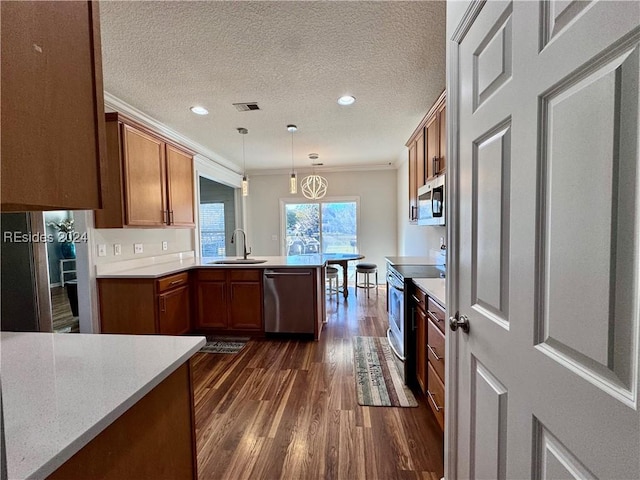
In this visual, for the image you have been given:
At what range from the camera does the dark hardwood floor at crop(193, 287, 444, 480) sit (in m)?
1.61

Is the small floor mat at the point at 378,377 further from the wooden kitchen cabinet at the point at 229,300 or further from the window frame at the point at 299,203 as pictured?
the window frame at the point at 299,203

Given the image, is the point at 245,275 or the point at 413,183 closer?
the point at 245,275

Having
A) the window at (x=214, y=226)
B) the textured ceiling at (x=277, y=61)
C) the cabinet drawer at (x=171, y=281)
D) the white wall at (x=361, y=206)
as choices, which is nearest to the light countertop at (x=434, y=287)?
the textured ceiling at (x=277, y=61)

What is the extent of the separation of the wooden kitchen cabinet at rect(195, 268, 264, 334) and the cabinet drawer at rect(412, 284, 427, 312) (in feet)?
6.12

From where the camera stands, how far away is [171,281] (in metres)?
3.13

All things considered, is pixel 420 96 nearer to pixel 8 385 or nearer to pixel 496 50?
pixel 496 50

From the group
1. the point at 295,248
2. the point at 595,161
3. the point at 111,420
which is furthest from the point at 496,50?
the point at 295,248

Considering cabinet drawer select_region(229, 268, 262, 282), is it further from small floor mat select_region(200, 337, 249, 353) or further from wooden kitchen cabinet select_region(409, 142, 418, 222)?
wooden kitchen cabinet select_region(409, 142, 418, 222)

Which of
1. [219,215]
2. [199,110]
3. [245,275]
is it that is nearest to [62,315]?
[245,275]

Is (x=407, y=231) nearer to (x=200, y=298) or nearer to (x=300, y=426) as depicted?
(x=200, y=298)

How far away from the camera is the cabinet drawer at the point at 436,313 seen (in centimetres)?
165

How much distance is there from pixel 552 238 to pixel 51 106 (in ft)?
3.60

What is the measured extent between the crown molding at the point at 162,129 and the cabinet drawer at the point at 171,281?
5.51 feet

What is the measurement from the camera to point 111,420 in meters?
0.68
